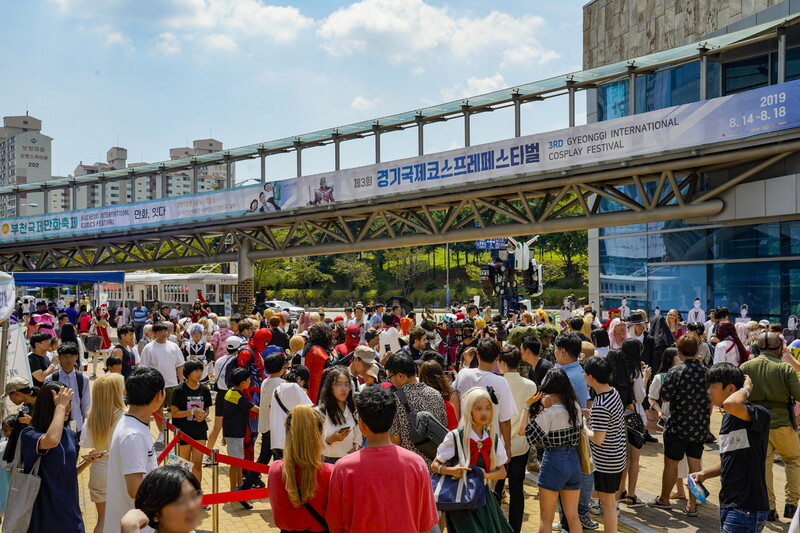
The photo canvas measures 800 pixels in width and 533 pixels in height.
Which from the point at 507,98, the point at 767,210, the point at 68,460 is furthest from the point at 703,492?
the point at 507,98

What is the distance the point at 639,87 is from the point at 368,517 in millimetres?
24652

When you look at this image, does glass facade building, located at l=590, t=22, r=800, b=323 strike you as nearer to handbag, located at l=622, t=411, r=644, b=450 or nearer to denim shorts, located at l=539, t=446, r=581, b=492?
handbag, located at l=622, t=411, r=644, b=450

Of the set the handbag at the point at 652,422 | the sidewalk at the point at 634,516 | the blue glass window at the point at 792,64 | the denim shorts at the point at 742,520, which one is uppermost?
the blue glass window at the point at 792,64

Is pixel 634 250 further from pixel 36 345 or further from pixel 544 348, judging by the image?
pixel 36 345

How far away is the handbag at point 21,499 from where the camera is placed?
4859 millimetres

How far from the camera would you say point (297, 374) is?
750cm

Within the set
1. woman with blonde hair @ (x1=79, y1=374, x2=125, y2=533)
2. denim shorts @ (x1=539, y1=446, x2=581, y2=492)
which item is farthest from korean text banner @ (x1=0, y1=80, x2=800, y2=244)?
woman with blonde hair @ (x1=79, y1=374, x2=125, y2=533)

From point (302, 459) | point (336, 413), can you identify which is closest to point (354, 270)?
point (336, 413)

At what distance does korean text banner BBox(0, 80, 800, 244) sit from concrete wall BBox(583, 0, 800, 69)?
6.28 m

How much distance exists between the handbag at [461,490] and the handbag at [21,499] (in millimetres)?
2817

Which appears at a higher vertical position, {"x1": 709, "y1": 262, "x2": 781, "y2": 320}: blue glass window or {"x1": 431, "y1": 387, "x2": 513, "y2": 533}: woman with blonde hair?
{"x1": 709, "y1": 262, "x2": 781, "y2": 320}: blue glass window

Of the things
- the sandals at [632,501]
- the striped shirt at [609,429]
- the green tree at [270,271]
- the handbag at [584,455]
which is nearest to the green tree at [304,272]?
the green tree at [270,271]

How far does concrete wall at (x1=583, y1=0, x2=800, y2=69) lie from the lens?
24297 mm

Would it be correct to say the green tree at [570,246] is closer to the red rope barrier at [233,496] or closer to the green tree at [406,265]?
the green tree at [406,265]
